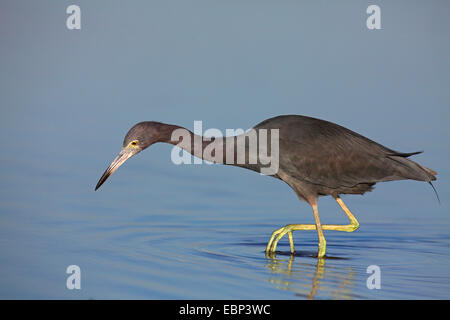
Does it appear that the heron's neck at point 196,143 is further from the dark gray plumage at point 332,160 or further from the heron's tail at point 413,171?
the heron's tail at point 413,171

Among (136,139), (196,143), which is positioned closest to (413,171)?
(196,143)

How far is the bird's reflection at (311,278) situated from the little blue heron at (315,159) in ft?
1.29

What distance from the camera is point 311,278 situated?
8.18 meters

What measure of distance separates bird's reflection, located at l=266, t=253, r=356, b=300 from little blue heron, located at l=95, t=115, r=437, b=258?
0.39 meters

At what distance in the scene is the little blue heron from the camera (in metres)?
9.27

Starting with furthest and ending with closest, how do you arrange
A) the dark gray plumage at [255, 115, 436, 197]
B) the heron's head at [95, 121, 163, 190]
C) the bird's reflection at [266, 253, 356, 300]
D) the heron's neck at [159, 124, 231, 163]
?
the heron's neck at [159, 124, 231, 163]
the dark gray plumage at [255, 115, 436, 197]
the heron's head at [95, 121, 163, 190]
the bird's reflection at [266, 253, 356, 300]

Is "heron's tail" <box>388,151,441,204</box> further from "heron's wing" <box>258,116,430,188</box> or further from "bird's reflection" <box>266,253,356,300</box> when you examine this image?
"bird's reflection" <box>266,253,356,300</box>

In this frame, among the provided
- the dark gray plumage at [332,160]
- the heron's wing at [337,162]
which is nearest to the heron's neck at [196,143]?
the dark gray plumage at [332,160]

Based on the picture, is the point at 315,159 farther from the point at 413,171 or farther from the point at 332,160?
the point at 413,171

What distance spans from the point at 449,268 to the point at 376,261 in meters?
0.78

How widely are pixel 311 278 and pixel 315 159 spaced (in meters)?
1.71

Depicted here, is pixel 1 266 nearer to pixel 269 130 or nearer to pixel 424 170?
pixel 269 130

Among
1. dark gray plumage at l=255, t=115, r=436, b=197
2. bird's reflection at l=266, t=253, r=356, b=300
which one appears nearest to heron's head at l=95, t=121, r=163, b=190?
dark gray plumage at l=255, t=115, r=436, b=197

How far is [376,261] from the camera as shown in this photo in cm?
909
